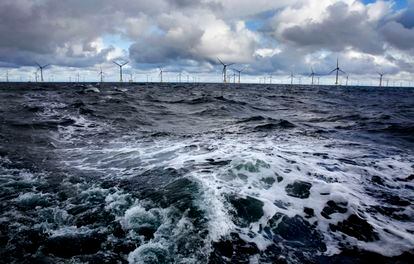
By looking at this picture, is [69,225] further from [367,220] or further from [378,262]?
[367,220]

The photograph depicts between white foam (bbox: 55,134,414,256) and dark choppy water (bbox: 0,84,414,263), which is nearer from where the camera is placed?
dark choppy water (bbox: 0,84,414,263)

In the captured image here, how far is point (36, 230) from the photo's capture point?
6.26m

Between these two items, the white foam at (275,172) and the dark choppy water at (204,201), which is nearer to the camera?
the dark choppy water at (204,201)

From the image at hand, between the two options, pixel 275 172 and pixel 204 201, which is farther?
pixel 275 172

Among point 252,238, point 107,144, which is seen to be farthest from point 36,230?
point 107,144

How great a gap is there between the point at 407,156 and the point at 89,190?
13.4 metres

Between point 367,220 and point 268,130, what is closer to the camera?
point 367,220

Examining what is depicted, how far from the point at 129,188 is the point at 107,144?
21.7 feet

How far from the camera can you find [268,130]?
19406mm

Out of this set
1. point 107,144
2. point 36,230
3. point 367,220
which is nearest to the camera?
point 36,230

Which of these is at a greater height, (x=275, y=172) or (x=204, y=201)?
(x=275, y=172)

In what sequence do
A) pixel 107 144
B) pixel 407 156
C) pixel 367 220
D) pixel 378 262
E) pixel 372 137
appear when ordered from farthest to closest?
pixel 372 137, pixel 107 144, pixel 407 156, pixel 367 220, pixel 378 262

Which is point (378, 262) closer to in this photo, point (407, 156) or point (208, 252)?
point (208, 252)

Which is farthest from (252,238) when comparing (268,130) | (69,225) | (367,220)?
(268,130)
